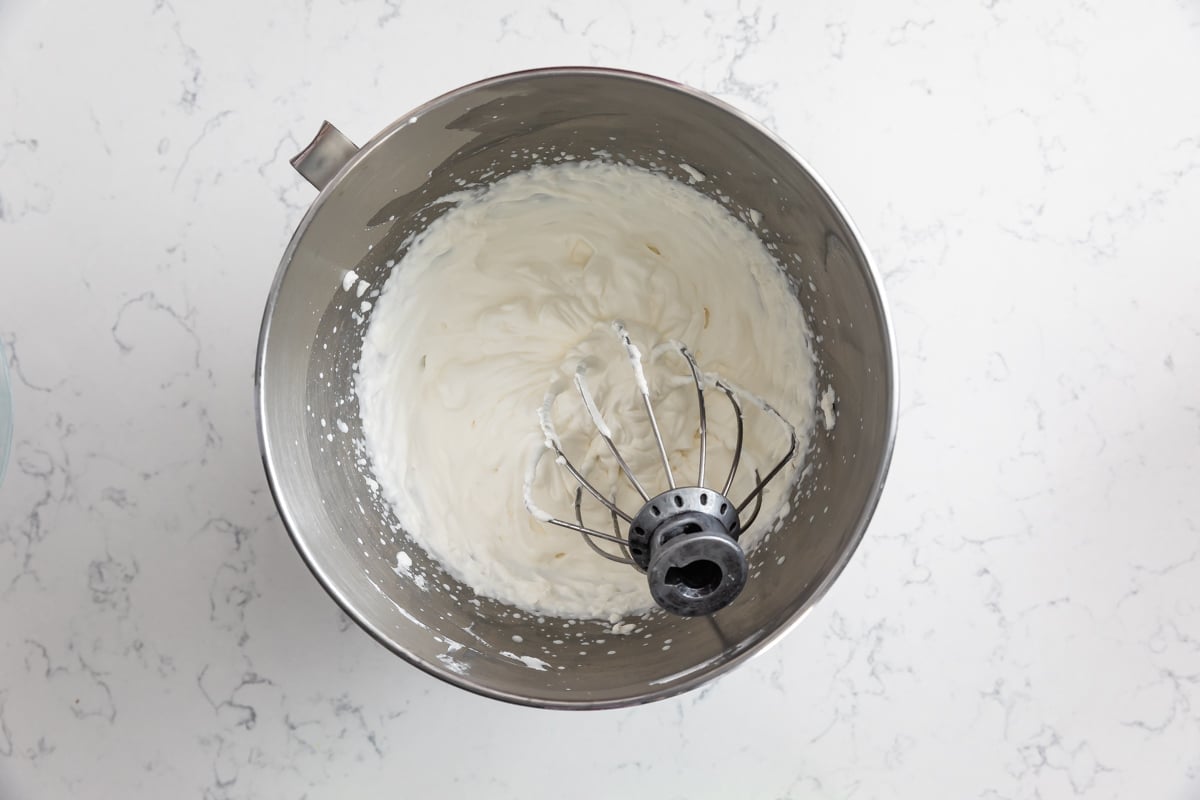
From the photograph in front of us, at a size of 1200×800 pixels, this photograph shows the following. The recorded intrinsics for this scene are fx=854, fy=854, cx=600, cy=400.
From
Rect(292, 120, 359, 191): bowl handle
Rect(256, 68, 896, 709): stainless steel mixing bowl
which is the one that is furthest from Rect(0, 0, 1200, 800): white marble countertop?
Rect(292, 120, 359, 191): bowl handle

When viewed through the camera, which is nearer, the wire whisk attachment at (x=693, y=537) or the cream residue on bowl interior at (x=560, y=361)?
the wire whisk attachment at (x=693, y=537)

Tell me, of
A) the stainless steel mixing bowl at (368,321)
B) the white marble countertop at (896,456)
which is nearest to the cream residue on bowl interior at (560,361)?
the stainless steel mixing bowl at (368,321)

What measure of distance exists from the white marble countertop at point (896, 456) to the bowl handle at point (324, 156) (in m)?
0.30

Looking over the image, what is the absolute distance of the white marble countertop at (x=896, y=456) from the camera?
1101 millimetres

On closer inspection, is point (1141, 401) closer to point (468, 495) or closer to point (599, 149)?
point (599, 149)

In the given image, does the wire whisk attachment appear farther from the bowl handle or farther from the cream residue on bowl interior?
the bowl handle

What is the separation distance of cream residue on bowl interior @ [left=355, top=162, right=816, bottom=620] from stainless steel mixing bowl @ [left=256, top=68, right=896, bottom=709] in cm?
3

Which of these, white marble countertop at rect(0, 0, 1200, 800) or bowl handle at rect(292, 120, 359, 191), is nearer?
bowl handle at rect(292, 120, 359, 191)

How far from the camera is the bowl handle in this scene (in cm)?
81

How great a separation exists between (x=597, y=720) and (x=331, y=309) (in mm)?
619

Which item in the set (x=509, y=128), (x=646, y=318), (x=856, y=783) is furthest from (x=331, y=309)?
(x=856, y=783)

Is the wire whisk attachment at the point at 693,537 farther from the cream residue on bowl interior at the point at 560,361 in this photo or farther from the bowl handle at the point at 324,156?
the bowl handle at the point at 324,156

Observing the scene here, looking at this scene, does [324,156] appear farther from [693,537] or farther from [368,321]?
[693,537]

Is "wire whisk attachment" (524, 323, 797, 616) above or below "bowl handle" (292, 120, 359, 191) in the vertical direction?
below
